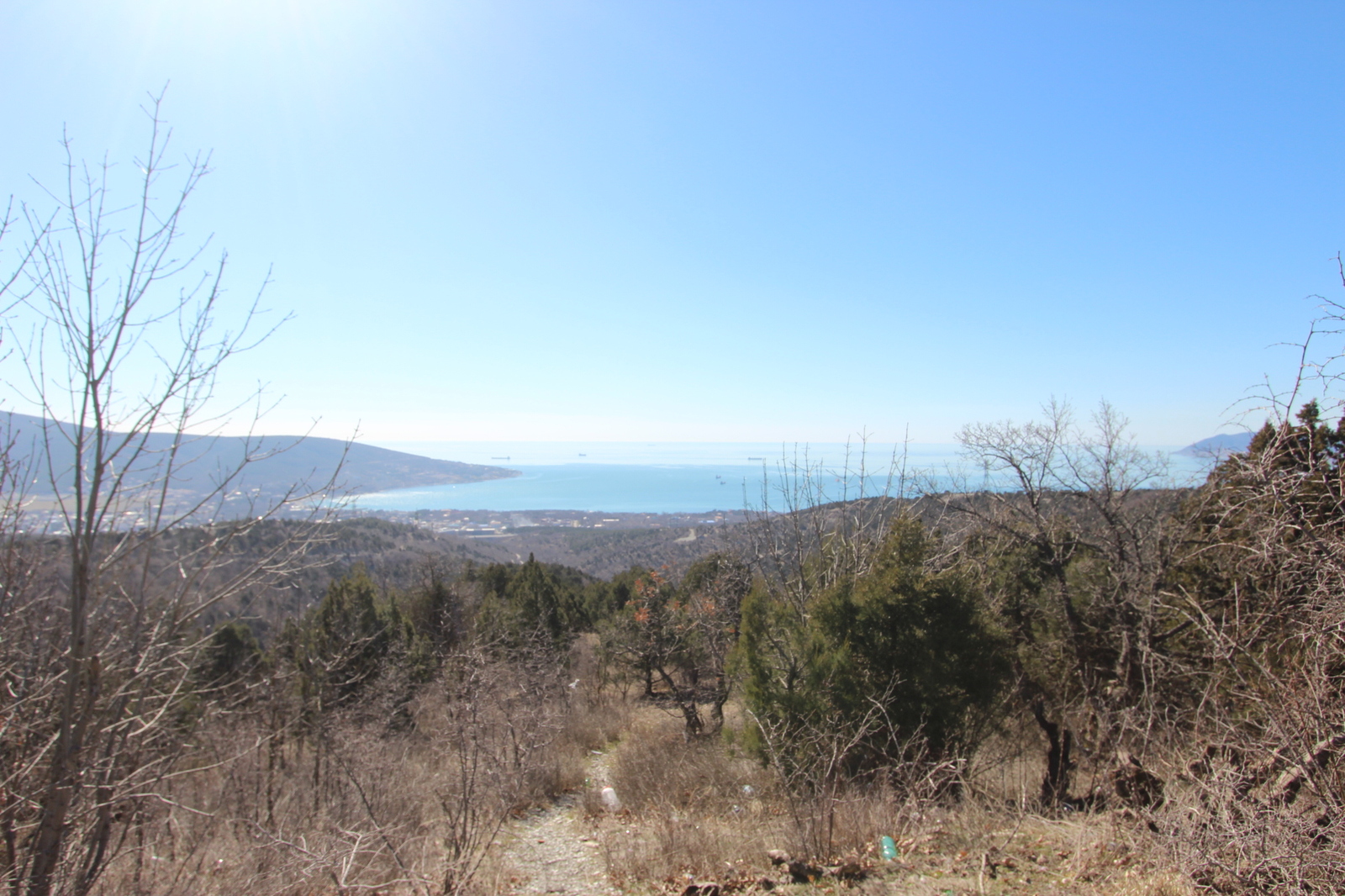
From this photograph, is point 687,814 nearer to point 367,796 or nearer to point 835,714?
point 835,714

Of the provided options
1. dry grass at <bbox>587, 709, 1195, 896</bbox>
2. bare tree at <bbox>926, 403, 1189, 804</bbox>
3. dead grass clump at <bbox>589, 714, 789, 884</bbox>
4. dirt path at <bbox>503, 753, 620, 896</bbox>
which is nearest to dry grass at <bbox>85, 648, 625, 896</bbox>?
dirt path at <bbox>503, 753, 620, 896</bbox>

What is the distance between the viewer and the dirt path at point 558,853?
6.49 meters

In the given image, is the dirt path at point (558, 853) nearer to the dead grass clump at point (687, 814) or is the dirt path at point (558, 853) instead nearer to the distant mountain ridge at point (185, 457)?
the dead grass clump at point (687, 814)

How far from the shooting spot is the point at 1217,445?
26.5 ft

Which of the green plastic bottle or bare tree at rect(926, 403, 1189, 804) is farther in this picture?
bare tree at rect(926, 403, 1189, 804)

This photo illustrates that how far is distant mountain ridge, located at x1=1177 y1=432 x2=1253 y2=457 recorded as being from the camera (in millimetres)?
7137

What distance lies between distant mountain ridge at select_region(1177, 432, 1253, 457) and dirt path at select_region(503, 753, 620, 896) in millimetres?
7572

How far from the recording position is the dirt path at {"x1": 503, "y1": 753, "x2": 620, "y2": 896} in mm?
6488

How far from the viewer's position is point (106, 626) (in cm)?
287

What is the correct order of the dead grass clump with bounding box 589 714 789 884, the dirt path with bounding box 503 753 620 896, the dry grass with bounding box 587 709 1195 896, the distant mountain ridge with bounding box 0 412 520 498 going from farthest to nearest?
the dirt path with bounding box 503 753 620 896
the dead grass clump with bounding box 589 714 789 884
the dry grass with bounding box 587 709 1195 896
the distant mountain ridge with bounding box 0 412 520 498

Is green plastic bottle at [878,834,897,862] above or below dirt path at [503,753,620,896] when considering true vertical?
above

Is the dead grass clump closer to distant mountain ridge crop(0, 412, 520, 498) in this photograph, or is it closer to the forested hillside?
the forested hillside

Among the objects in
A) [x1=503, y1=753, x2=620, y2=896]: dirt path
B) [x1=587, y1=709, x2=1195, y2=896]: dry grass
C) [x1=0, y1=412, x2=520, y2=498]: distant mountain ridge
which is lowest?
[x1=503, y1=753, x2=620, y2=896]: dirt path

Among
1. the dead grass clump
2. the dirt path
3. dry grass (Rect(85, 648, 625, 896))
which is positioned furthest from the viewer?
the dirt path
